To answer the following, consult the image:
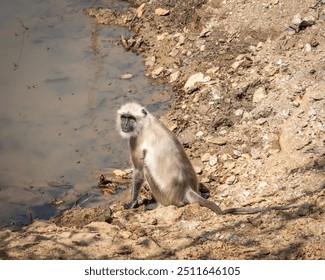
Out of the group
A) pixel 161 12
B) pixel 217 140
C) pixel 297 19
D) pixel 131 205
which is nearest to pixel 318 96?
pixel 217 140

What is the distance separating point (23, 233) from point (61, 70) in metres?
3.80

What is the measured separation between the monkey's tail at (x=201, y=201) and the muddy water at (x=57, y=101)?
1258mm

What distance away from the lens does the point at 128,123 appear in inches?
258

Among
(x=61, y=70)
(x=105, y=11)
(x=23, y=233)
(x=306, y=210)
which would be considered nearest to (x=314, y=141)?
(x=306, y=210)

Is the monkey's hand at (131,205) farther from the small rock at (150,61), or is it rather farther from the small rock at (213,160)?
the small rock at (150,61)

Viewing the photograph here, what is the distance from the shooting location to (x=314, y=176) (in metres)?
5.76

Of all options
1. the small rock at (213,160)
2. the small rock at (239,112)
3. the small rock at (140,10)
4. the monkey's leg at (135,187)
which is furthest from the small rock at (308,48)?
the small rock at (140,10)

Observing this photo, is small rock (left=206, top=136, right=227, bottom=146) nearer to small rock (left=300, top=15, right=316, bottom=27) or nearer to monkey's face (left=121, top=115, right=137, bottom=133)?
monkey's face (left=121, top=115, right=137, bottom=133)

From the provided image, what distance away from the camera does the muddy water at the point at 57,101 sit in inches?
277

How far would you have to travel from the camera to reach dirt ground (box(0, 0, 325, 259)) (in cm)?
518

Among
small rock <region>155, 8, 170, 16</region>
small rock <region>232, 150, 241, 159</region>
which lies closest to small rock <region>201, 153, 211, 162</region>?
small rock <region>232, 150, 241, 159</region>

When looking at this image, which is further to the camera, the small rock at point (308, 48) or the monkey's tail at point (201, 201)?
the small rock at point (308, 48)

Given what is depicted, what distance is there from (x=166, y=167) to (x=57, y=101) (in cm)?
282

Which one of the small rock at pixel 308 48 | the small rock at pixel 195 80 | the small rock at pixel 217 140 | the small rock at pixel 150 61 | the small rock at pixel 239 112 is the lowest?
the small rock at pixel 217 140
